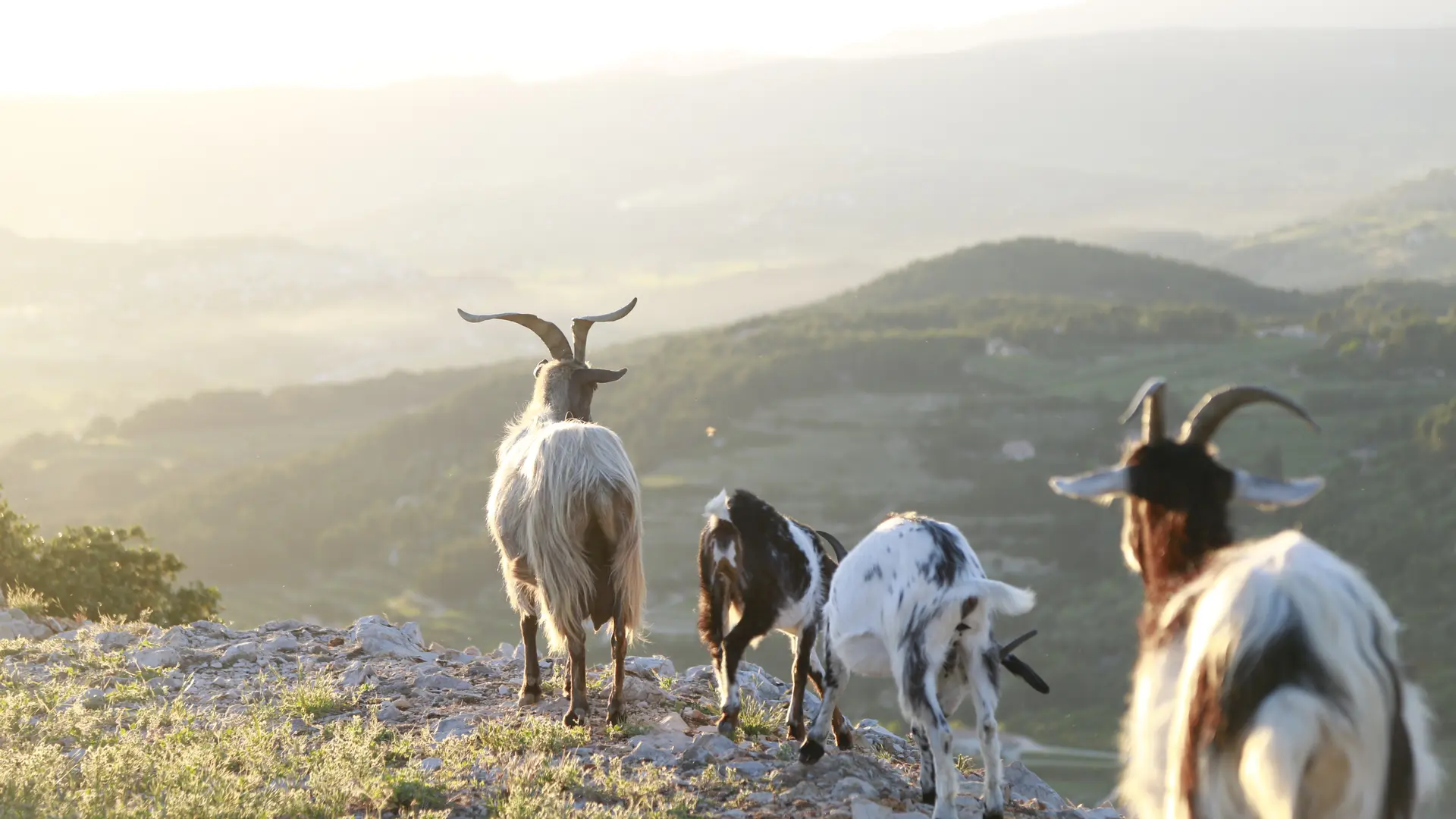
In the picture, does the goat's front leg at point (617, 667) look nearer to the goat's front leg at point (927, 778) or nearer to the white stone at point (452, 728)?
the white stone at point (452, 728)

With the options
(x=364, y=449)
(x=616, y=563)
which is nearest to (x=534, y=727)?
(x=616, y=563)

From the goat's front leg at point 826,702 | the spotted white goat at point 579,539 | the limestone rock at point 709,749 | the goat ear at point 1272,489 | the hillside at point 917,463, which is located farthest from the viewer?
the hillside at point 917,463

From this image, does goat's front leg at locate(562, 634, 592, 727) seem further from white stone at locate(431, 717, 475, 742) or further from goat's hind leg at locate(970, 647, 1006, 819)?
goat's hind leg at locate(970, 647, 1006, 819)

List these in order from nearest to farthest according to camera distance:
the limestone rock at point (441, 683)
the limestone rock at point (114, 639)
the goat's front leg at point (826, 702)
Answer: the goat's front leg at point (826, 702), the limestone rock at point (441, 683), the limestone rock at point (114, 639)

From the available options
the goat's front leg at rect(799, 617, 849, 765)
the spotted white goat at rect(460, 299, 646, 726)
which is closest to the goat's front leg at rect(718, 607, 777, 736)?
the spotted white goat at rect(460, 299, 646, 726)

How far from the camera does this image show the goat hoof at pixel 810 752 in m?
8.24

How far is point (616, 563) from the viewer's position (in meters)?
9.73

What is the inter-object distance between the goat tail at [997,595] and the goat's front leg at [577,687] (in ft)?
10.6

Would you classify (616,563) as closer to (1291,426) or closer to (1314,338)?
(1291,426)

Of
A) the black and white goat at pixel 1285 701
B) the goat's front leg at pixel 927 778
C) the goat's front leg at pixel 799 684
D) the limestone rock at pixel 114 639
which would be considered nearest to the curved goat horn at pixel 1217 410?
the black and white goat at pixel 1285 701

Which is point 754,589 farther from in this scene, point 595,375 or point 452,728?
→ point 595,375

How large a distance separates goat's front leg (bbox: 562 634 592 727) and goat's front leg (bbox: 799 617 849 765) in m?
1.90

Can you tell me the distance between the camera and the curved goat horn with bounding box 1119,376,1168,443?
245 inches

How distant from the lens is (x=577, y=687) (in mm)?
9469
